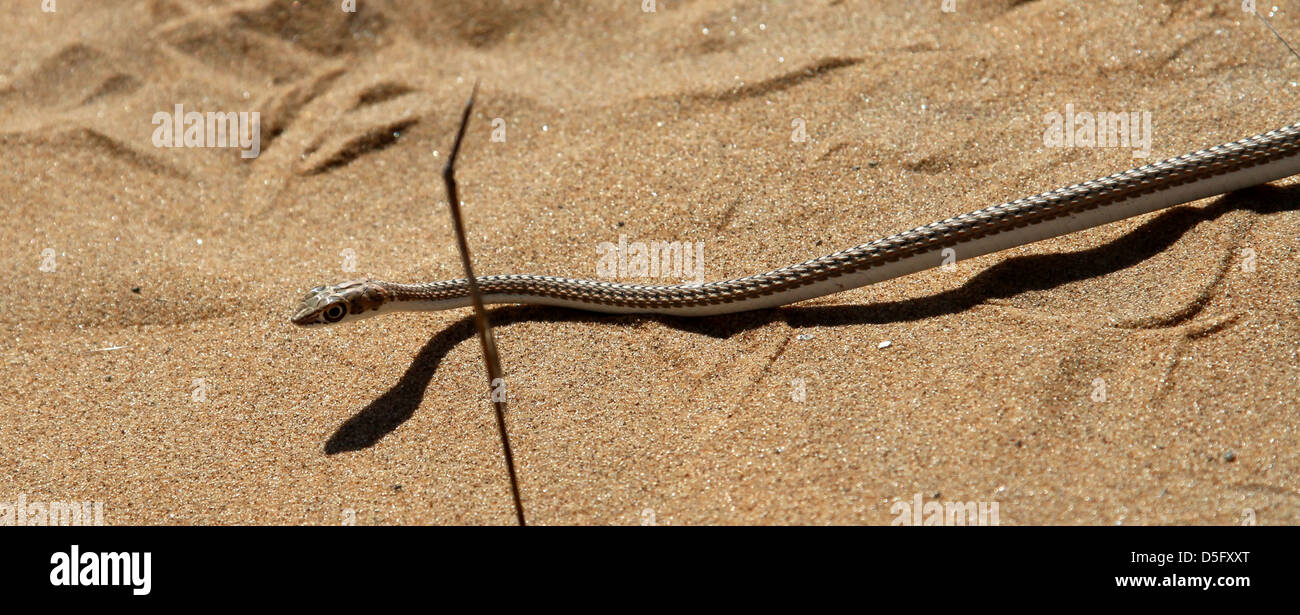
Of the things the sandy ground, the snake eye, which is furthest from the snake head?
the sandy ground

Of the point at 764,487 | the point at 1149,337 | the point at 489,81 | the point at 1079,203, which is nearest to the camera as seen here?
the point at 764,487

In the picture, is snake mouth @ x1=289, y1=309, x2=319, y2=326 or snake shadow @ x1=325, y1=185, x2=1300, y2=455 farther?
snake mouth @ x1=289, y1=309, x2=319, y2=326

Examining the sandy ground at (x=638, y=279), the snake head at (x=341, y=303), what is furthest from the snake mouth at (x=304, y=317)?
the sandy ground at (x=638, y=279)

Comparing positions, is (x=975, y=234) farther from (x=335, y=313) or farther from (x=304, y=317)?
(x=304, y=317)

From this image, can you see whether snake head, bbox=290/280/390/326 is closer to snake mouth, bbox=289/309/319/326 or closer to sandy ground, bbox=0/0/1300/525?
snake mouth, bbox=289/309/319/326

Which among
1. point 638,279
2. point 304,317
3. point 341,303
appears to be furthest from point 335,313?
point 638,279

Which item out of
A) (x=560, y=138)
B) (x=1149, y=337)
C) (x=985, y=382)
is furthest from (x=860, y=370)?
(x=560, y=138)

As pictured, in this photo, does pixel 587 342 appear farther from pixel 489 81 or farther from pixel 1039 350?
pixel 489 81

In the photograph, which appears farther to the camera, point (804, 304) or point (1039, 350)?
point (804, 304)
